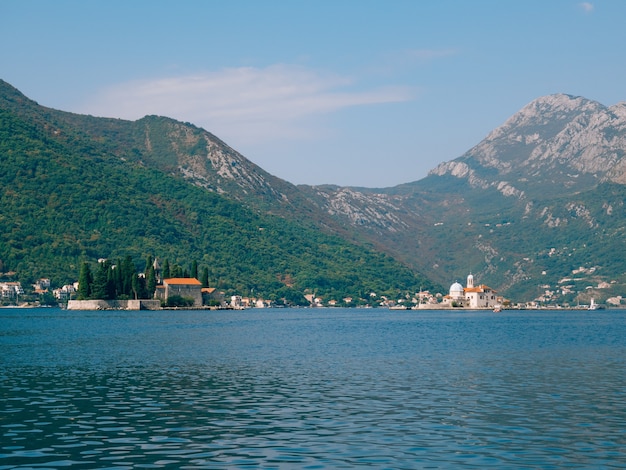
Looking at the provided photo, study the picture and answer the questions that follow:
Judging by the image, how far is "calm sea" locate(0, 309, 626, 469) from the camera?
3403 centimetres

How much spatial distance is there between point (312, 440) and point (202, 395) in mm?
17077

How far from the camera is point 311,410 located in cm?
4638

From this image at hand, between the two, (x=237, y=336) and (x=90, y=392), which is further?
(x=237, y=336)

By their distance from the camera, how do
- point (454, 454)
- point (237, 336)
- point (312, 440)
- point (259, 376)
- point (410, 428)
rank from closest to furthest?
point (454, 454) < point (312, 440) < point (410, 428) < point (259, 376) < point (237, 336)

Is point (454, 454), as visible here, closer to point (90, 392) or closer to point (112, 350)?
point (90, 392)

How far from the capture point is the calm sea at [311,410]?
34.0 meters

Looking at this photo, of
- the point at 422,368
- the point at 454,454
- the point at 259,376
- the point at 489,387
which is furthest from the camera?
the point at 422,368

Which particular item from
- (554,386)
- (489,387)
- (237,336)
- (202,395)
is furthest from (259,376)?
(237,336)

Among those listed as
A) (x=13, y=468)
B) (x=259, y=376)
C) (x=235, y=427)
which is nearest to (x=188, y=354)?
(x=259, y=376)

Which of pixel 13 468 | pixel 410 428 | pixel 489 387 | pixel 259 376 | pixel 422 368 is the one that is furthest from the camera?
pixel 422 368

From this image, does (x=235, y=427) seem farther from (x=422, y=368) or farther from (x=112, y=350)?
(x=112, y=350)

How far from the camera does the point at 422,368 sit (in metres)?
71.6

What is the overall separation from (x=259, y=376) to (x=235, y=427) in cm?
2368

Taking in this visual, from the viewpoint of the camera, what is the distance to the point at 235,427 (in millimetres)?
40938
